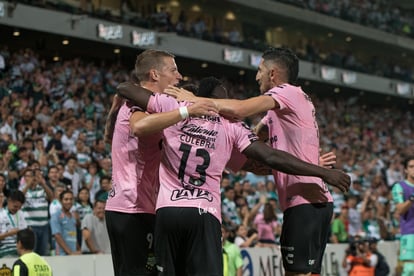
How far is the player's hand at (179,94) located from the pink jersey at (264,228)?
9.95 metres

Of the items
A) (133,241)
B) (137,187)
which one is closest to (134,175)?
(137,187)

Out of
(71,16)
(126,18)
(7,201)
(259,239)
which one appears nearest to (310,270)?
(7,201)

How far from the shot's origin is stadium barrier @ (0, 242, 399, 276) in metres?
12.1

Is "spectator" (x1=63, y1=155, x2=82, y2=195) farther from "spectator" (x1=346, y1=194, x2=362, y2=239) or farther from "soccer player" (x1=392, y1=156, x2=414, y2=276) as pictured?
"soccer player" (x1=392, y1=156, x2=414, y2=276)

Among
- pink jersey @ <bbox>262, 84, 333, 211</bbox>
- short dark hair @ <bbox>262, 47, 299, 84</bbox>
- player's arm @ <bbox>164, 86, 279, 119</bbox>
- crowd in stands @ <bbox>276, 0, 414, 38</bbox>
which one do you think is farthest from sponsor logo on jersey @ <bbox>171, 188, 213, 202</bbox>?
crowd in stands @ <bbox>276, 0, 414, 38</bbox>

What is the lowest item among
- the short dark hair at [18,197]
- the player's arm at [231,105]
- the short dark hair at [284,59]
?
the short dark hair at [18,197]

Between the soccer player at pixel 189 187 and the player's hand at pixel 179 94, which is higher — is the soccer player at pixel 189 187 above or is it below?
below

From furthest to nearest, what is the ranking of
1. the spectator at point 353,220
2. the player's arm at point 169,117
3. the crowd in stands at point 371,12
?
the crowd in stands at point 371,12 < the spectator at point 353,220 < the player's arm at point 169,117

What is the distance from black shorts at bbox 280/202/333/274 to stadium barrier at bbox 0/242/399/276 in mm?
5415

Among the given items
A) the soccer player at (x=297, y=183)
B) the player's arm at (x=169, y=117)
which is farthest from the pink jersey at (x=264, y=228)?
the player's arm at (x=169, y=117)

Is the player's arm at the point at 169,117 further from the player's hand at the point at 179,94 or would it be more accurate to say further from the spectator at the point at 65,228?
the spectator at the point at 65,228

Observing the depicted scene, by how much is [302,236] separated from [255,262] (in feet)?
27.5

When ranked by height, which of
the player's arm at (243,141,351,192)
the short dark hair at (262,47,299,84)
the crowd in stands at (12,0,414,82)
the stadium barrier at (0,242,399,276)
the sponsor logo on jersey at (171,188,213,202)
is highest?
the crowd in stands at (12,0,414,82)

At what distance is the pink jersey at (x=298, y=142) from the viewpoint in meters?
7.13
